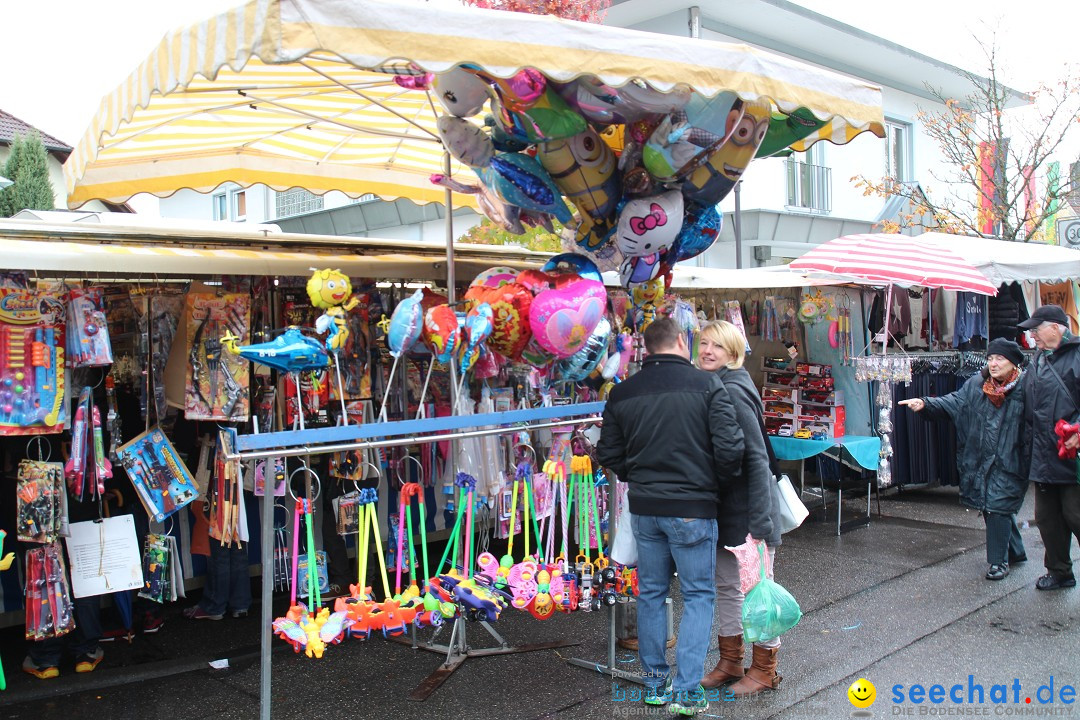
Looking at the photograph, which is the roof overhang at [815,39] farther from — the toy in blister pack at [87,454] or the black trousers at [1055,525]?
the toy in blister pack at [87,454]

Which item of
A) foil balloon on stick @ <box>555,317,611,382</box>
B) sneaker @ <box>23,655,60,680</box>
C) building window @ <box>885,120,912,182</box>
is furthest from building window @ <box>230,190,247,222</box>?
foil balloon on stick @ <box>555,317,611,382</box>

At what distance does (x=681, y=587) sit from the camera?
12.6 ft

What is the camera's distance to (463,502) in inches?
163

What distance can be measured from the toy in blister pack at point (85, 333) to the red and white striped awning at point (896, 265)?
5.42 m

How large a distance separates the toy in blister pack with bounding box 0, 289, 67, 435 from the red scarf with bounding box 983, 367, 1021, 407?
18.3 feet

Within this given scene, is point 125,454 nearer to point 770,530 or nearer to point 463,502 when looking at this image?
point 463,502

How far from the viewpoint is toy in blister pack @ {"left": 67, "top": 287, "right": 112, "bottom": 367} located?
13.9 feet

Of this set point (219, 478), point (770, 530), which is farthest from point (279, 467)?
point (770, 530)

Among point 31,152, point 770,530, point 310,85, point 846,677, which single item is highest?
point 31,152

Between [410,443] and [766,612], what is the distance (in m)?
1.76

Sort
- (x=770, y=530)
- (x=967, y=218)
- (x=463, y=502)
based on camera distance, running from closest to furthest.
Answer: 1. (x=770, y=530)
2. (x=463, y=502)
3. (x=967, y=218)

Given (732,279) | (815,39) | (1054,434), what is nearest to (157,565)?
(732,279)

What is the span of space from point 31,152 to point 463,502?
16724 mm

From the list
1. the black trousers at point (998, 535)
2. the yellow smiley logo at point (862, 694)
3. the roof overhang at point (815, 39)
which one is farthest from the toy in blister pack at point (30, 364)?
Result: the roof overhang at point (815, 39)
